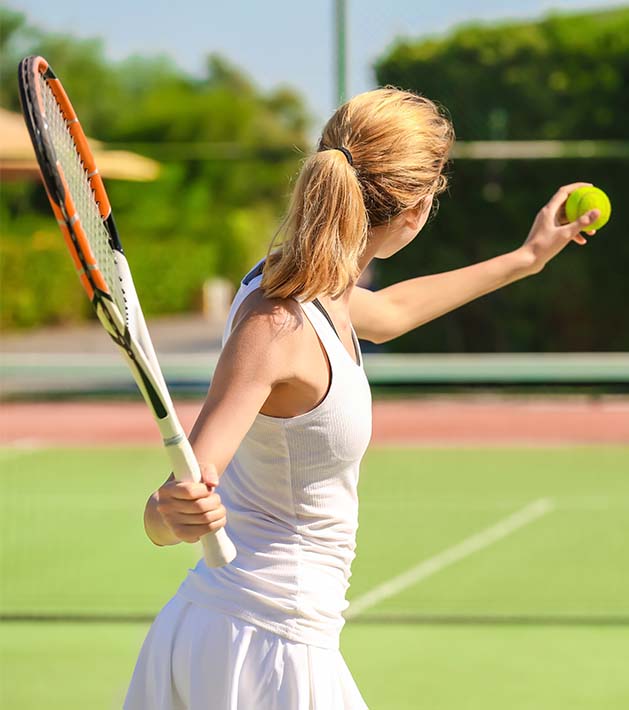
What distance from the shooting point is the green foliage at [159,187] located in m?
18.4

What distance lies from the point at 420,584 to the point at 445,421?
5.31 m

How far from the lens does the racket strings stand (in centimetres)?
207

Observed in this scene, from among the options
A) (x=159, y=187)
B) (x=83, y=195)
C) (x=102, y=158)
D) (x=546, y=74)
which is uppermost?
(x=546, y=74)

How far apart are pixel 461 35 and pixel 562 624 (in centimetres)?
443

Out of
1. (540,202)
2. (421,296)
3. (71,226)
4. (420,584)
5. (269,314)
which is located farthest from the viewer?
(540,202)

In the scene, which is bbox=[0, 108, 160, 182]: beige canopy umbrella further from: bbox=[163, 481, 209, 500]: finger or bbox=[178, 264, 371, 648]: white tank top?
bbox=[163, 481, 209, 500]: finger

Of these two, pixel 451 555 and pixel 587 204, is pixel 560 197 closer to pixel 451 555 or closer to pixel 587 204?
pixel 587 204

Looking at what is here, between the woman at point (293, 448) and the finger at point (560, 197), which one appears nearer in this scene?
the woman at point (293, 448)

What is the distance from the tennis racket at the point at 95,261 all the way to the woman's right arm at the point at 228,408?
28 millimetres

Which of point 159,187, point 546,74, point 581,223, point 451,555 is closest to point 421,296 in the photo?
point 581,223

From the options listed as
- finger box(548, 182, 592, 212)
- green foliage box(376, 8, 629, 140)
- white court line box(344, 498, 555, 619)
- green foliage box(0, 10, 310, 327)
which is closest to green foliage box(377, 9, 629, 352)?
green foliage box(376, 8, 629, 140)

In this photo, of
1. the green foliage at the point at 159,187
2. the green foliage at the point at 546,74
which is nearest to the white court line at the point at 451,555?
the green foliage at the point at 546,74

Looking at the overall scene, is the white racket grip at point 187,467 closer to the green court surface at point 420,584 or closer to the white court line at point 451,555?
the green court surface at point 420,584

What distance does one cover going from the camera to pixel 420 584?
5.59m
